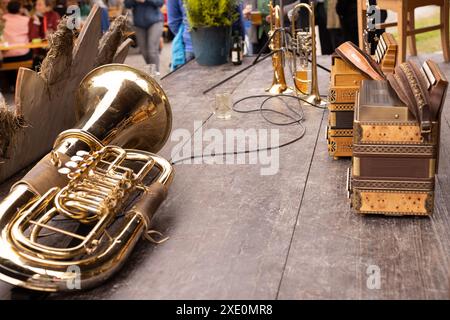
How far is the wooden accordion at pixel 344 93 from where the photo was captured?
1512 mm

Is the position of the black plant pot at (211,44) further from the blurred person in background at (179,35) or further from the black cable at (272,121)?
the black cable at (272,121)

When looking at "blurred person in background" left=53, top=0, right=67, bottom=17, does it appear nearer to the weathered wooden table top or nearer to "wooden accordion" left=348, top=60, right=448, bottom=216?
the weathered wooden table top

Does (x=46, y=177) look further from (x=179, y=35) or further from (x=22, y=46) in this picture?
(x=22, y=46)

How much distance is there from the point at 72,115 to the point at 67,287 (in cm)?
93

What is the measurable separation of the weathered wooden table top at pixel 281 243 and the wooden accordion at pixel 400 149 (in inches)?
1.7

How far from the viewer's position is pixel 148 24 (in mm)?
4750

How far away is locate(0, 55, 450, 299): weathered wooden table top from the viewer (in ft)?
3.22

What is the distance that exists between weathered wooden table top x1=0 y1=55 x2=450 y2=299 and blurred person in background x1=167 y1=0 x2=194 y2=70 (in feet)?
6.86

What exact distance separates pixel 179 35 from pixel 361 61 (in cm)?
231

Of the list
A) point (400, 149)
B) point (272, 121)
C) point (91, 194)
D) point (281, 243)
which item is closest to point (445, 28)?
point (272, 121)

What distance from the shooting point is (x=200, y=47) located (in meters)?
2.99

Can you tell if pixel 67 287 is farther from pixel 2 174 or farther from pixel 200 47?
pixel 200 47

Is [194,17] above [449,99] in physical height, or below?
above
